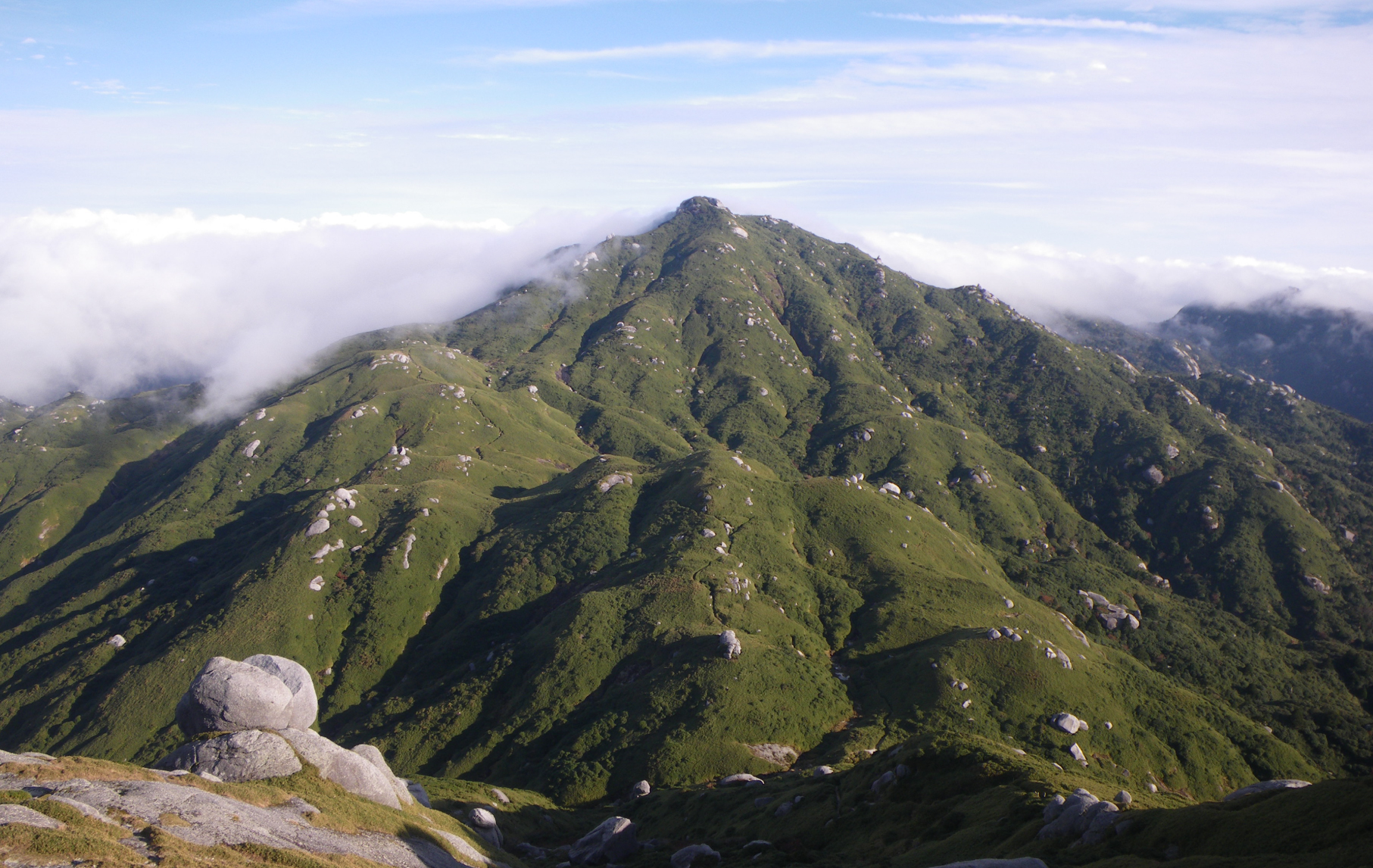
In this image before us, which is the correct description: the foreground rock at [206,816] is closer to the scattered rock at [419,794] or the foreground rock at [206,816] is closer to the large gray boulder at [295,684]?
the large gray boulder at [295,684]

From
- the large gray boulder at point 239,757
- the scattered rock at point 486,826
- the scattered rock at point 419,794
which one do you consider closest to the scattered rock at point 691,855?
the scattered rock at point 486,826

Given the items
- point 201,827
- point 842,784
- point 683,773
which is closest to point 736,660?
point 683,773

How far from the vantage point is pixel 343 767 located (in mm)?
88875

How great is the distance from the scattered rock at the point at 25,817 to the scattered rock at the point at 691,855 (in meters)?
81.9

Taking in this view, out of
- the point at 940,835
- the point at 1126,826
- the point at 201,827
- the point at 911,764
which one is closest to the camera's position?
the point at 201,827

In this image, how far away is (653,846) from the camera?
121 m

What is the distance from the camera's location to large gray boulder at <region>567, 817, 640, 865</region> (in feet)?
371

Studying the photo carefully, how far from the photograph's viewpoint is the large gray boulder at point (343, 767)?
87.2 m

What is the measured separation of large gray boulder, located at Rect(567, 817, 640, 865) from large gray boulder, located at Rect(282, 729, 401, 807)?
37169 millimetres

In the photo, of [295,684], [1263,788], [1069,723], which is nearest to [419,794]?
[295,684]

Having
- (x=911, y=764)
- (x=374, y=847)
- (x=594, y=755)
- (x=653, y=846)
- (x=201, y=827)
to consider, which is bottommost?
(x=594, y=755)

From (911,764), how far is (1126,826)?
1952 inches

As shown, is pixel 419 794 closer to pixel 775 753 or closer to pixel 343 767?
pixel 343 767

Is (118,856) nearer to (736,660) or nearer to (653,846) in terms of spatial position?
(653,846)
